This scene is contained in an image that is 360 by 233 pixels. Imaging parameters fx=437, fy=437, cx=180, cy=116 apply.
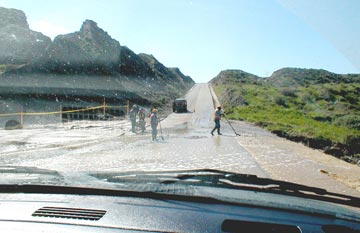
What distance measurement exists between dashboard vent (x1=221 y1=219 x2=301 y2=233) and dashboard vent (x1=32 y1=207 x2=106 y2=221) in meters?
0.73

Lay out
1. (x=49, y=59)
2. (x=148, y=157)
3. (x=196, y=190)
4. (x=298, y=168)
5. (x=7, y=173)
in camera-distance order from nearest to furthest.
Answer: (x=196, y=190), (x=7, y=173), (x=298, y=168), (x=148, y=157), (x=49, y=59)

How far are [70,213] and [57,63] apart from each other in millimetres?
49153

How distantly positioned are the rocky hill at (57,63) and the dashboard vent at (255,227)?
39.8m

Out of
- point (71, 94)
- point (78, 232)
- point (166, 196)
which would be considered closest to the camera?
point (78, 232)

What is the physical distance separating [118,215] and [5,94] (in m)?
40.0

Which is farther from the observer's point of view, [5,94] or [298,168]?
[5,94]

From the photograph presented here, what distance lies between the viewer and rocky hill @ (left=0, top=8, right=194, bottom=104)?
43.1 meters

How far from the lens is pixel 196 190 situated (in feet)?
10.6

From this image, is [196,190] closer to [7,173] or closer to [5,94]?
[7,173]

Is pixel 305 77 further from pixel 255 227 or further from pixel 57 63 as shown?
pixel 255 227

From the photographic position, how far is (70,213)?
8.48 ft

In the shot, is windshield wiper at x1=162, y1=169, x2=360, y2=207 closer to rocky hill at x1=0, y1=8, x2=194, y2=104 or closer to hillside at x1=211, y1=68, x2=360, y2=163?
hillside at x1=211, y1=68, x2=360, y2=163

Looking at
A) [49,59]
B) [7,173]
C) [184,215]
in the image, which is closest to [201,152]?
[7,173]

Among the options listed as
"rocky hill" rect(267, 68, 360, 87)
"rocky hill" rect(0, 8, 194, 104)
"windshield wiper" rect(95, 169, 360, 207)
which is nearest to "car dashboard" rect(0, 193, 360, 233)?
"windshield wiper" rect(95, 169, 360, 207)
